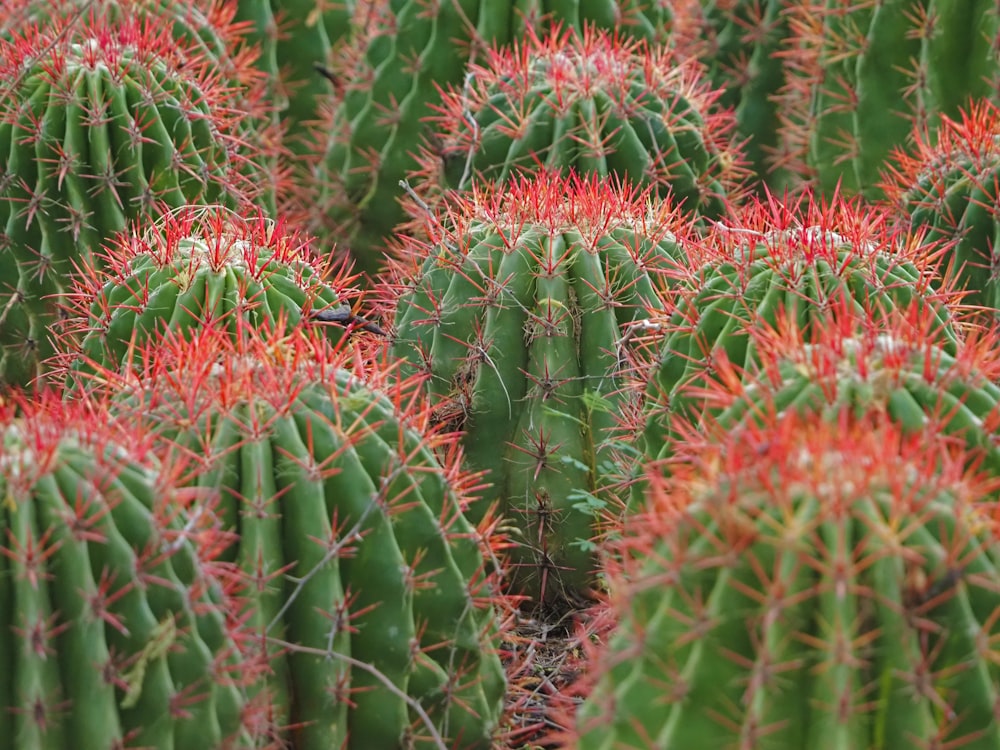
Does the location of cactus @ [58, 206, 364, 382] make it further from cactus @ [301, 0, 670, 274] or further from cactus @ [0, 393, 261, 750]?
cactus @ [301, 0, 670, 274]

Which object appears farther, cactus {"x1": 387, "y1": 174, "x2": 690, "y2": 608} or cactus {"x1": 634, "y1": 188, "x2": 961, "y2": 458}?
cactus {"x1": 387, "y1": 174, "x2": 690, "y2": 608}

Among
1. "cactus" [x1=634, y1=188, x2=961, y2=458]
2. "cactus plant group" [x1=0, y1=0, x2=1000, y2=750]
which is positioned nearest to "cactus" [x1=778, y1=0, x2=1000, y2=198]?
"cactus plant group" [x1=0, y1=0, x2=1000, y2=750]

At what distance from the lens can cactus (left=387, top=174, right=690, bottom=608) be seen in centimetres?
338

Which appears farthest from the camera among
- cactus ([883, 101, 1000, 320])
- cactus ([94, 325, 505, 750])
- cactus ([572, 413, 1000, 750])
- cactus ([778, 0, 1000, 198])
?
cactus ([778, 0, 1000, 198])

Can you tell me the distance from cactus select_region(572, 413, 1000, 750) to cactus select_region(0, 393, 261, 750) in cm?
63

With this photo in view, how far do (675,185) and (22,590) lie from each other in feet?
8.99

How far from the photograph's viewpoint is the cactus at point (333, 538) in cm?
248

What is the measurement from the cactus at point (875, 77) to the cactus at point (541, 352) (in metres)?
1.51

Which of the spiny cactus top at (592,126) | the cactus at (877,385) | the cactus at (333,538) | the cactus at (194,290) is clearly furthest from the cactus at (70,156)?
the cactus at (877,385)

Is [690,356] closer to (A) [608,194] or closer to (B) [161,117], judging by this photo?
(A) [608,194]

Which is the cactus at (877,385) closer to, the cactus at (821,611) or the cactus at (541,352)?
the cactus at (821,611)

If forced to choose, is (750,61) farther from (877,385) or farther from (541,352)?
(877,385)

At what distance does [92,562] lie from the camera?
2094 millimetres

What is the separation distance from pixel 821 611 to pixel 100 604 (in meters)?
0.99
